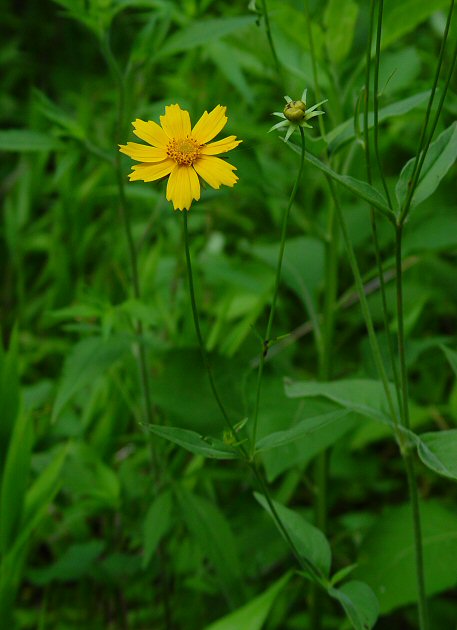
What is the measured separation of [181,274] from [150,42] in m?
0.55

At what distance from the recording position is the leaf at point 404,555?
1006 mm

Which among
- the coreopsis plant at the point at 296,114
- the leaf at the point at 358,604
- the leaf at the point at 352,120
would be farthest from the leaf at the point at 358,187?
the leaf at the point at 358,604

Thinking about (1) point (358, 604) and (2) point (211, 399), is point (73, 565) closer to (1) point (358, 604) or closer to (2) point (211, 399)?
(2) point (211, 399)

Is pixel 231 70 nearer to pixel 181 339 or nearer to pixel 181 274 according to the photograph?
pixel 181 274

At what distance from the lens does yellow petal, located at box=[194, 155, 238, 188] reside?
2.02ft

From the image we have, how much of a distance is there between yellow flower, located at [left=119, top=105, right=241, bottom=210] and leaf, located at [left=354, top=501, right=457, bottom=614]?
0.61 m

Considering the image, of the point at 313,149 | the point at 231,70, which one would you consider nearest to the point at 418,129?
the point at 231,70

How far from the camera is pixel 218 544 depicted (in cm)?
106

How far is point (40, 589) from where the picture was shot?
54.9 inches

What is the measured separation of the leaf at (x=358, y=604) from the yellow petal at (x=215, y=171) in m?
0.41

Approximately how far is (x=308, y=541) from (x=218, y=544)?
0.24m

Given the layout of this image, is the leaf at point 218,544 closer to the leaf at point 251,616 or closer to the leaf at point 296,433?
the leaf at point 251,616

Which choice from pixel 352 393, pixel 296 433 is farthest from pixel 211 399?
pixel 296 433

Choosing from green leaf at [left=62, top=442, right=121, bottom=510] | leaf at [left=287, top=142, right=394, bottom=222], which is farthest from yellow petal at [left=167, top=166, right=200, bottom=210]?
green leaf at [left=62, top=442, right=121, bottom=510]
